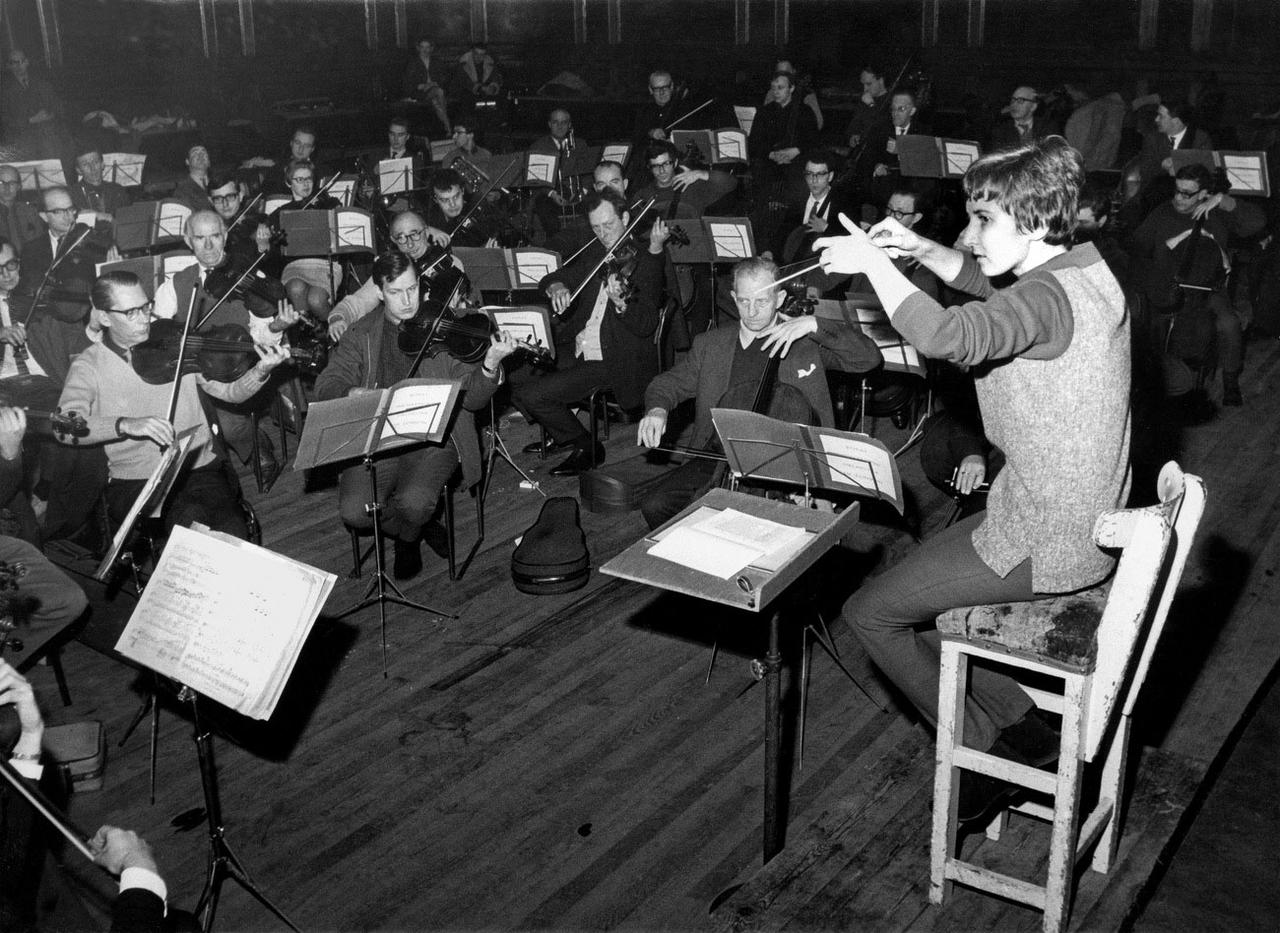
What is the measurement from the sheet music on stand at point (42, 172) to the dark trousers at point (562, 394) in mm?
4253

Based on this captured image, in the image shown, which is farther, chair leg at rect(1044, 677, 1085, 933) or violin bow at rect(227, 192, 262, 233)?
violin bow at rect(227, 192, 262, 233)

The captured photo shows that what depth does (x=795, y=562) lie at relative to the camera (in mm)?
2363

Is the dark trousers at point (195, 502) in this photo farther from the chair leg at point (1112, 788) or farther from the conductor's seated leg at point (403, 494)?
the chair leg at point (1112, 788)

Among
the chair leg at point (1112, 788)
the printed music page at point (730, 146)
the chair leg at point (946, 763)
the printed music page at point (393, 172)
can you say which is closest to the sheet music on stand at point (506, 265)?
the printed music page at point (393, 172)

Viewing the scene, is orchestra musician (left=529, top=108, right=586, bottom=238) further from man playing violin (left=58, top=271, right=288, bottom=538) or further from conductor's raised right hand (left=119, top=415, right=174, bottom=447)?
conductor's raised right hand (left=119, top=415, right=174, bottom=447)

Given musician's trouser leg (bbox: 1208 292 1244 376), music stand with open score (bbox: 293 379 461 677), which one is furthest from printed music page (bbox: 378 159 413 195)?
musician's trouser leg (bbox: 1208 292 1244 376)

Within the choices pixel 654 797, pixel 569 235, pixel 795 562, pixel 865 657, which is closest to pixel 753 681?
pixel 865 657

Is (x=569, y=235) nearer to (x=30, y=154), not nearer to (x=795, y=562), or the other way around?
(x=795, y=562)

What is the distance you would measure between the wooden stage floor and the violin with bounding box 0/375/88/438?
0.63 m

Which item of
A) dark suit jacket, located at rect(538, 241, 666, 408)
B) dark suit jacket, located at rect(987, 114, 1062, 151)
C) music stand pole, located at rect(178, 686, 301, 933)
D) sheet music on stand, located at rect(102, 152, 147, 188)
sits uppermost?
dark suit jacket, located at rect(987, 114, 1062, 151)

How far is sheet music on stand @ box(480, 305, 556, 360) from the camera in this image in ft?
16.3

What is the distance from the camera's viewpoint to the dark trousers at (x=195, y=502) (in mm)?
4102

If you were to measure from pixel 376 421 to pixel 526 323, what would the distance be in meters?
1.26

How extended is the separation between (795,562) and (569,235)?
14.0 feet
